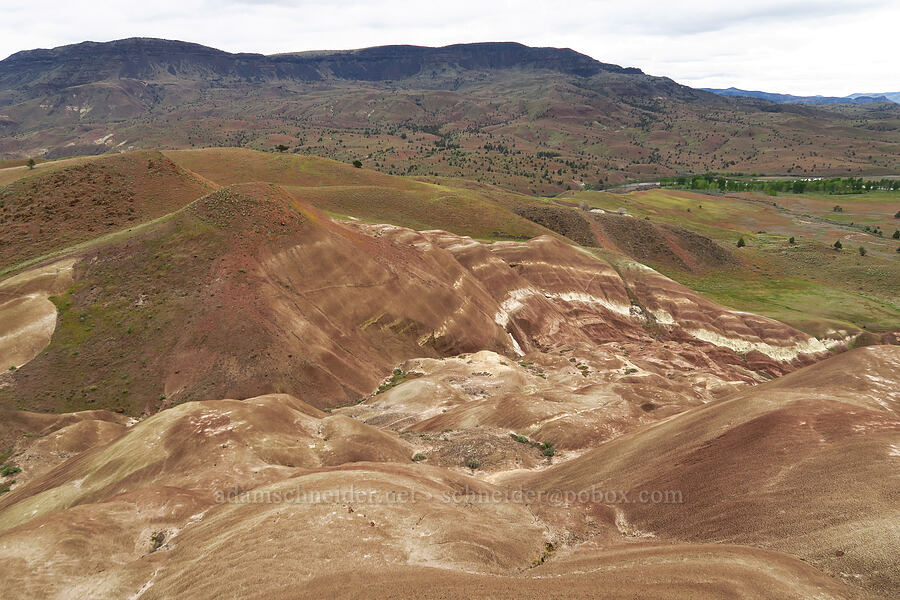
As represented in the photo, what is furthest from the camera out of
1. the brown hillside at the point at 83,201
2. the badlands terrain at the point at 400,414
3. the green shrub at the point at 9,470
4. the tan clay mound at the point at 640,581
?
the brown hillside at the point at 83,201

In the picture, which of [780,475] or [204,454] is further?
[204,454]

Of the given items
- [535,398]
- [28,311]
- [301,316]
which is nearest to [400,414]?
[535,398]

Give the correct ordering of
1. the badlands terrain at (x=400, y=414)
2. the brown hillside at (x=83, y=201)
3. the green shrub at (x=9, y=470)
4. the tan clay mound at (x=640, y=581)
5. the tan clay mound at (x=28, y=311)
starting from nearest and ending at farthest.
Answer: the tan clay mound at (x=640, y=581), the badlands terrain at (x=400, y=414), the green shrub at (x=9, y=470), the tan clay mound at (x=28, y=311), the brown hillside at (x=83, y=201)

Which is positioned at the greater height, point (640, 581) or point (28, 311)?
point (28, 311)

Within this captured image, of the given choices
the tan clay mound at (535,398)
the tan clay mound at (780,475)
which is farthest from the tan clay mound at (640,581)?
the tan clay mound at (535,398)

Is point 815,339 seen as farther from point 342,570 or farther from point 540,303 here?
point 342,570

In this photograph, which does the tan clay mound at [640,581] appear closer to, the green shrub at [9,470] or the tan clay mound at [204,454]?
the tan clay mound at [204,454]

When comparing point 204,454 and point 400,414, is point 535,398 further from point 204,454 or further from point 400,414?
point 204,454
